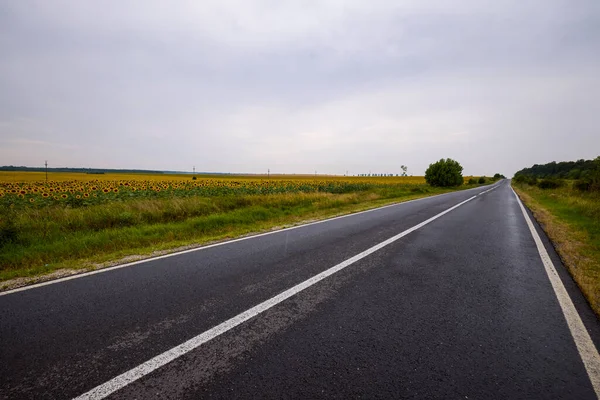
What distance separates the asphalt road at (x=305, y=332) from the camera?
86.1 inches

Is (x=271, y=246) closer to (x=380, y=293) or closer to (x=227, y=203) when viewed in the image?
(x=380, y=293)

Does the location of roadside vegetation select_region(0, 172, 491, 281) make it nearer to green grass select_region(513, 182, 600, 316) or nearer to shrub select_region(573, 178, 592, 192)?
green grass select_region(513, 182, 600, 316)

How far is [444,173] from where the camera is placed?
50625mm

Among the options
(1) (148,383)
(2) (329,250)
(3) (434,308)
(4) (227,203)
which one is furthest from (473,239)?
(4) (227,203)

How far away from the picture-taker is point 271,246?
21.4 ft

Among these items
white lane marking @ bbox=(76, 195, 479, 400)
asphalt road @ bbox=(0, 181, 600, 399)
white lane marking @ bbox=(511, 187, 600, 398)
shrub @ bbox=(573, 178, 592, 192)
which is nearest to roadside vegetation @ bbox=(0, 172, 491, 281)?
asphalt road @ bbox=(0, 181, 600, 399)

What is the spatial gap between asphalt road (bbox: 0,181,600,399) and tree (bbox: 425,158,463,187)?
51386 mm

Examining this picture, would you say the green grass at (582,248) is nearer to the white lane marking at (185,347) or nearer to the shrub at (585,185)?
the white lane marking at (185,347)

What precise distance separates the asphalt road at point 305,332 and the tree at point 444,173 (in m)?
51.4

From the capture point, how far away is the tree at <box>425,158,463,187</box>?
50.8 meters

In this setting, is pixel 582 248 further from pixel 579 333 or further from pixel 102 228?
pixel 102 228


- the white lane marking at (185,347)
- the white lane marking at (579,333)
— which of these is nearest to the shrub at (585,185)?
the white lane marking at (579,333)

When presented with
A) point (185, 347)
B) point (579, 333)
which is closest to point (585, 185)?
point (579, 333)

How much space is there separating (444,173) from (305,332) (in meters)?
55.5
